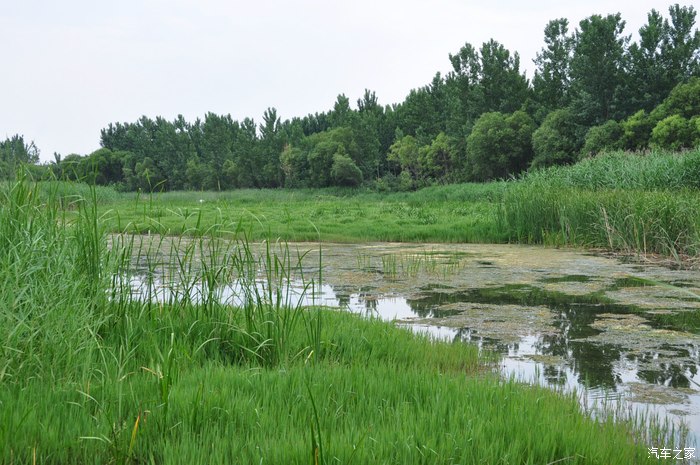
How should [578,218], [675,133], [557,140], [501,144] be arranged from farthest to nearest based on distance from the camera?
[501,144] → [557,140] → [675,133] → [578,218]

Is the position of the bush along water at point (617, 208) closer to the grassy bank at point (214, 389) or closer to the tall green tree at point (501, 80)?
the grassy bank at point (214, 389)

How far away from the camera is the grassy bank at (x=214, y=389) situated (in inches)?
97.0

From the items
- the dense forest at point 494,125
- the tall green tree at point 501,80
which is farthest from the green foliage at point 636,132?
the tall green tree at point 501,80

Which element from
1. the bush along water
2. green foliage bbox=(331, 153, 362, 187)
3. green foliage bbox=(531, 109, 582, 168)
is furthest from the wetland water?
green foliage bbox=(331, 153, 362, 187)

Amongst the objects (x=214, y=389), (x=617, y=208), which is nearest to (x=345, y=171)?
(x=617, y=208)

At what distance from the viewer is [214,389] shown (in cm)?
304

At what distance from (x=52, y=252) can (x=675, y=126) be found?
32172 mm

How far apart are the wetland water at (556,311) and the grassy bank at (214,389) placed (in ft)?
1.52

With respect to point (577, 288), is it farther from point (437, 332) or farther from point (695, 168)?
point (695, 168)

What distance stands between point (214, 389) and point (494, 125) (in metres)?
41.1

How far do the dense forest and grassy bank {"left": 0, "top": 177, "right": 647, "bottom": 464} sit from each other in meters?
24.3

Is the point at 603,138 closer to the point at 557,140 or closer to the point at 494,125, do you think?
the point at 557,140

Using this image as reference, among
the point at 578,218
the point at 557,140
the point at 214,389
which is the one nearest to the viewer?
the point at 214,389

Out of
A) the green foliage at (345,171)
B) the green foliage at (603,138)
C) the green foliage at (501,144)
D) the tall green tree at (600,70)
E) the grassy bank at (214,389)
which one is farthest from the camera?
the green foliage at (345,171)
